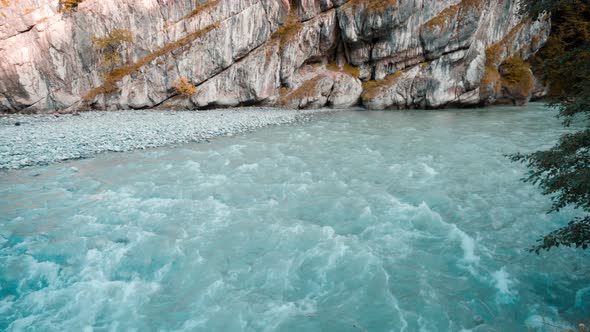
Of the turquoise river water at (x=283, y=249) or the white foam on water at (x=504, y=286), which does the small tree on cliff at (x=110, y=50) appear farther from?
the white foam on water at (x=504, y=286)

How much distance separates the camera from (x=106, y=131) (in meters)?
19.9

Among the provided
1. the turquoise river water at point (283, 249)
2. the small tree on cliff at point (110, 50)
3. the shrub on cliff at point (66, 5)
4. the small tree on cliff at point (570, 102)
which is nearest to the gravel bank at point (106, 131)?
the turquoise river water at point (283, 249)

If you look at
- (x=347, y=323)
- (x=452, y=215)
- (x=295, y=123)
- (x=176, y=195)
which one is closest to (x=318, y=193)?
(x=452, y=215)

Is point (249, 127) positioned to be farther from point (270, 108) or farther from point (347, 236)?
point (347, 236)

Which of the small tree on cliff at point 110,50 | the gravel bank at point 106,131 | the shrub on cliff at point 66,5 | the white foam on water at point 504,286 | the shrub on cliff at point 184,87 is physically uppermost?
Result: the shrub on cliff at point 66,5

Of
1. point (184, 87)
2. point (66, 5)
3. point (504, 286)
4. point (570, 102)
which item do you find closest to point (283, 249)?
point (504, 286)

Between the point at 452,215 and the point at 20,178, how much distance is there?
1588cm

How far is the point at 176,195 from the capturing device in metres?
11.3

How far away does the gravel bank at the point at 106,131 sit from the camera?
15.7m

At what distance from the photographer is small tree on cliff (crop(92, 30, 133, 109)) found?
98.1ft

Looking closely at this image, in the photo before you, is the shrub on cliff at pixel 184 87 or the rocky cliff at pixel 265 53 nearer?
the rocky cliff at pixel 265 53

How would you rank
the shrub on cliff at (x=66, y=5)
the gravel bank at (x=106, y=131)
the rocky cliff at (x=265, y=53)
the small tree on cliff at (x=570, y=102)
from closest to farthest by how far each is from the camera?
1. the small tree on cliff at (x=570, y=102)
2. the gravel bank at (x=106, y=131)
3. the shrub on cliff at (x=66, y=5)
4. the rocky cliff at (x=265, y=53)

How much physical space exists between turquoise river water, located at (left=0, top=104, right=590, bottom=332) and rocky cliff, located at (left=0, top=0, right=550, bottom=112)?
750 inches

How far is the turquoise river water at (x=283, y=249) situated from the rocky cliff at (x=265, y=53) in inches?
750
